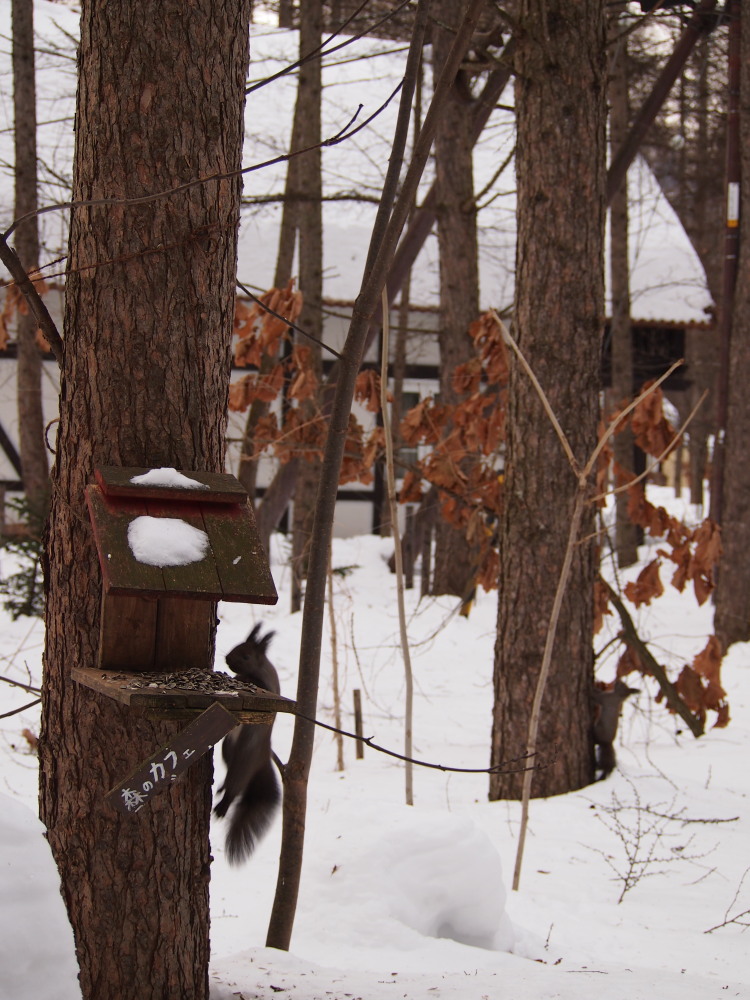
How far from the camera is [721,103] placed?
14891mm

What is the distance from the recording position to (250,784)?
109 inches

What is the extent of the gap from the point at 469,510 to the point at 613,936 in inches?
103

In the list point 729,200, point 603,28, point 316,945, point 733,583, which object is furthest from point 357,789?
point 729,200

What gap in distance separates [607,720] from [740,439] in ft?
15.0

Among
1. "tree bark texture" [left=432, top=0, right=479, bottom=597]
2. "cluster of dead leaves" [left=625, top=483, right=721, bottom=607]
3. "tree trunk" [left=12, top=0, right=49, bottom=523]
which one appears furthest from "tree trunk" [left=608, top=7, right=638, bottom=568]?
"cluster of dead leaves" [left=625, top=483, right=721, bottom=607]

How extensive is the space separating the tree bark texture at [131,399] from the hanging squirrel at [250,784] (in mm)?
438

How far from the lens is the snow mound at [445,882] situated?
10.7ft

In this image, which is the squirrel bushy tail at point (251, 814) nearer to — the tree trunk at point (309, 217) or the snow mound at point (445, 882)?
the snow mound at point (445, 882)

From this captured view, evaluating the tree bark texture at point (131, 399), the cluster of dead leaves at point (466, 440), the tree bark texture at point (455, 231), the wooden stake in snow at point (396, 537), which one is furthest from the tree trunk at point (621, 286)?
the tree bark texture at point (131, 399)

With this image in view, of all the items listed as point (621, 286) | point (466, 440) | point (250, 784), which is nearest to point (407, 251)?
point (466, 440)

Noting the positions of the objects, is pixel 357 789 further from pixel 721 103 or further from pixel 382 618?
pixel 721 103

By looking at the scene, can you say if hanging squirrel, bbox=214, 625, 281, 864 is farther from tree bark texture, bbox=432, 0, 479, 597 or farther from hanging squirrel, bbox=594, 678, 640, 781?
tree bark texture, bbox=432, 0, 479, 597

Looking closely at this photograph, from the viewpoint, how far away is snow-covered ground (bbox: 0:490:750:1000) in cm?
244

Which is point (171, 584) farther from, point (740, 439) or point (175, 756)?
point (740, 439)
